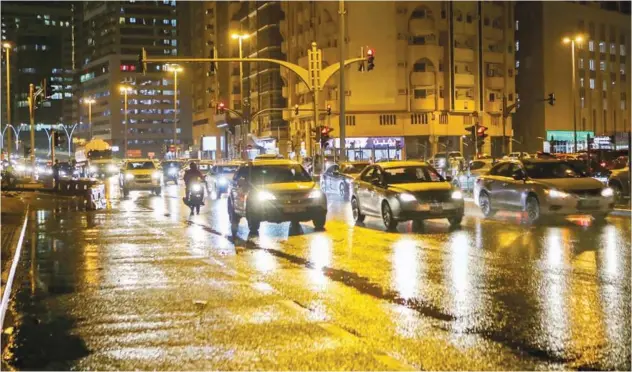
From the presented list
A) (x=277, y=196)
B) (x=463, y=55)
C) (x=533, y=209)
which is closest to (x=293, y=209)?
(x=277, y=196)

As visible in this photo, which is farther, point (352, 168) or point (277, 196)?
point (352, 168)

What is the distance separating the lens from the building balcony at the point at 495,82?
3290 inches

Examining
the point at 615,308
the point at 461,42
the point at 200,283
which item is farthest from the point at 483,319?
the point at 461,42

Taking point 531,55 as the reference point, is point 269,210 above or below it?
below

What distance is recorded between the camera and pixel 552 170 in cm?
1978

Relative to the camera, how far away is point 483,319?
811cm

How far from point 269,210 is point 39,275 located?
6.85 m

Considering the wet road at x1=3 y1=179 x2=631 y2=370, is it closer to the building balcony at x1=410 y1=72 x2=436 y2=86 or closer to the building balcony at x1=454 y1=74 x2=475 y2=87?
the building balcony at x1=410 y1=72 x2=436 y2=86

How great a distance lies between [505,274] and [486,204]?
10.5 meters

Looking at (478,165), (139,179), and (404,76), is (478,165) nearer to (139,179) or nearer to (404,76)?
(139,179)

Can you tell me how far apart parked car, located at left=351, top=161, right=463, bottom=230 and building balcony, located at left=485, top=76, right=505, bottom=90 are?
66485mm

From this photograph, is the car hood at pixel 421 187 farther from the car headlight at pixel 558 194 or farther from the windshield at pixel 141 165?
the windshield at pixel 141 165

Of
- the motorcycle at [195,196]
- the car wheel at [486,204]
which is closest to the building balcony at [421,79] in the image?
the motorcycle at [195,196]

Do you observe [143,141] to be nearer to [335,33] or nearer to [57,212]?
[335,33]
